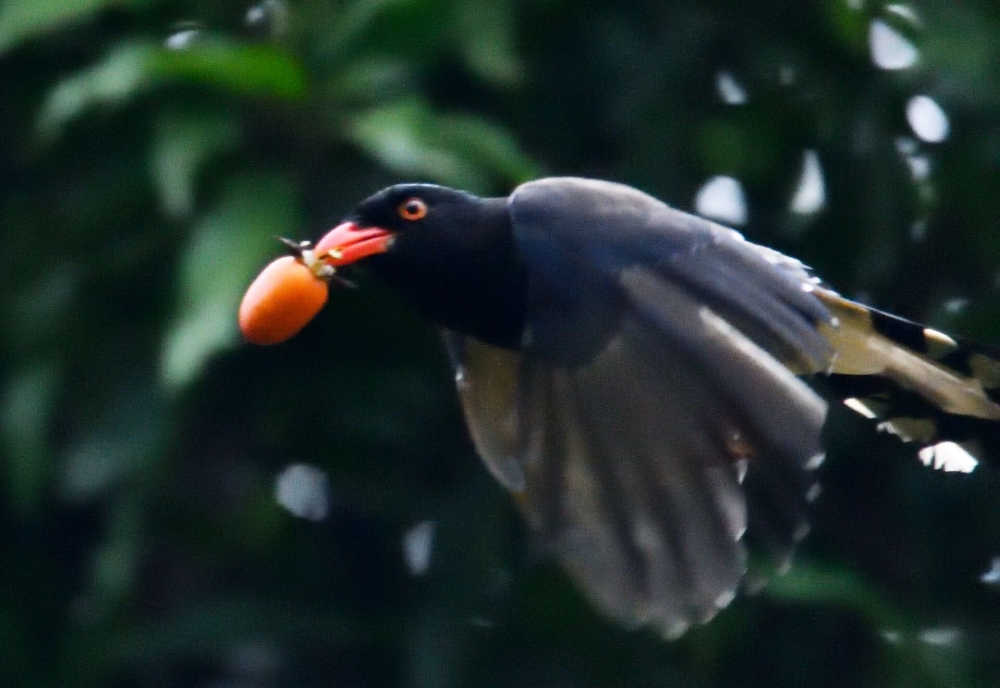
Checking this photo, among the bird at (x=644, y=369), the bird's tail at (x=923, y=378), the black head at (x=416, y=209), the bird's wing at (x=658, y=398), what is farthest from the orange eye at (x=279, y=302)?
the bird's tail at (x=923, y=378)

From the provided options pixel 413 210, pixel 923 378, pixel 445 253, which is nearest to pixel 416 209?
pixel 413 210

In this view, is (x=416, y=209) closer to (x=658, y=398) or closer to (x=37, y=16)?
(x=658, y=398)

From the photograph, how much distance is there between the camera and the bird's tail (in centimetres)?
523

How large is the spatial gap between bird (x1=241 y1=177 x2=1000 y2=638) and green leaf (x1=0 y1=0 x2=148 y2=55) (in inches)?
44.1

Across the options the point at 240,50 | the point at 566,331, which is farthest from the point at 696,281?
the point at 240,50

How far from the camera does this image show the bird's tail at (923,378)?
17.1 ft

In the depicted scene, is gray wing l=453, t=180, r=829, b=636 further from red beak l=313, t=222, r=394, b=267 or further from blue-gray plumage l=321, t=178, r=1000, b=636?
red beak l=313, t=222, r=394, b=267

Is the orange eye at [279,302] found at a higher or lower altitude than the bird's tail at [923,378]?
higher

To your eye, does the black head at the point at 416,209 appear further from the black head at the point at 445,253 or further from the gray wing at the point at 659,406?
the gray wing at the point at 659,406

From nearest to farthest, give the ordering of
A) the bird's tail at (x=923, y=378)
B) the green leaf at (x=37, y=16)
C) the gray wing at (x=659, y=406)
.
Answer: the gray wing at (x=659, y=406)
the bird's tail at (x=923, y=378)
the green leaf at (x=37, y=16)

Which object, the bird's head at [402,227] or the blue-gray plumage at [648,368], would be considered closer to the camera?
the blue-gray plumage at [648,368]

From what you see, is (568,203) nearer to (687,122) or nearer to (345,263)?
(345,263)

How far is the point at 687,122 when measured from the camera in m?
6.29

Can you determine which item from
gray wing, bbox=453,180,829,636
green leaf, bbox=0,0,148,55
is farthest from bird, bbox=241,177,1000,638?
green leaf, bbox=0,0,148,55
